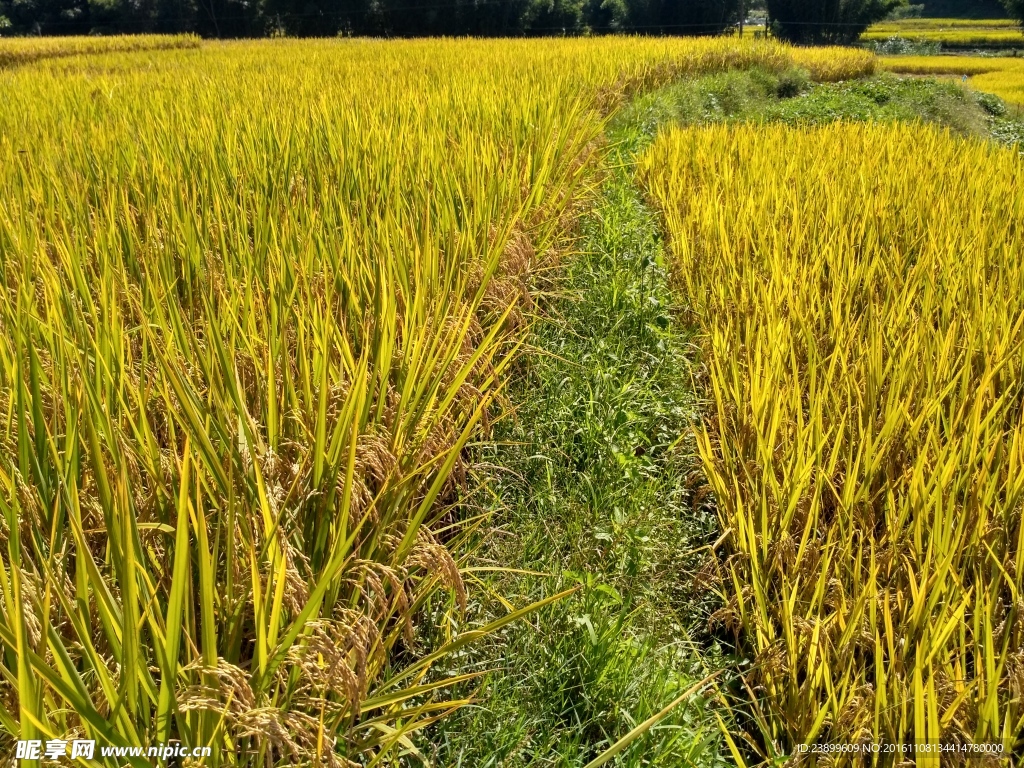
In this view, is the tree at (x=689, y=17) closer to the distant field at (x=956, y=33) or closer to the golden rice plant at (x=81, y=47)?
the distant field at (x=956, y=33)

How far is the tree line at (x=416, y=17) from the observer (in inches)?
958

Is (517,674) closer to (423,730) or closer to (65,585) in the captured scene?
(423,730)

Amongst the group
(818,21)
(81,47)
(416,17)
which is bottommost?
(81,47)

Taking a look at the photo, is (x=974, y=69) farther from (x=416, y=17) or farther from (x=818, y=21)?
(x=416, y=17)

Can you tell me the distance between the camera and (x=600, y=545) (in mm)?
1669

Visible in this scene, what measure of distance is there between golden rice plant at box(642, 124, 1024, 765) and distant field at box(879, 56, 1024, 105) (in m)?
18.2

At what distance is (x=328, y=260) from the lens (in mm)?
1798

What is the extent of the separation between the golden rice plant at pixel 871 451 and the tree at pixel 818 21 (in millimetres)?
31998

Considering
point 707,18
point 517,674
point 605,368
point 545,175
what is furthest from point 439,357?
point 707,18

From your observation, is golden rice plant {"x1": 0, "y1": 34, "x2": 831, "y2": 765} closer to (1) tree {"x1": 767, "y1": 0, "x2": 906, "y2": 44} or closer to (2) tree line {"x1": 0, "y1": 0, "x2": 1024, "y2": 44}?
(2) tree line {"x1": 0, "y1": 0, "x2": 1024, "y2": 44}

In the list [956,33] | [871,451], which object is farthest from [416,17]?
[956,33]

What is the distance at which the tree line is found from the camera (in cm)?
2434

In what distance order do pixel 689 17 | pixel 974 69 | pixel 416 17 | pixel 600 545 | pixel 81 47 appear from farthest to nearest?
pixel 689 17
pixel 416 17
pixel 974 69
pixel 81 47
pixel 600 545

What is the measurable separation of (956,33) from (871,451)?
158 feet
